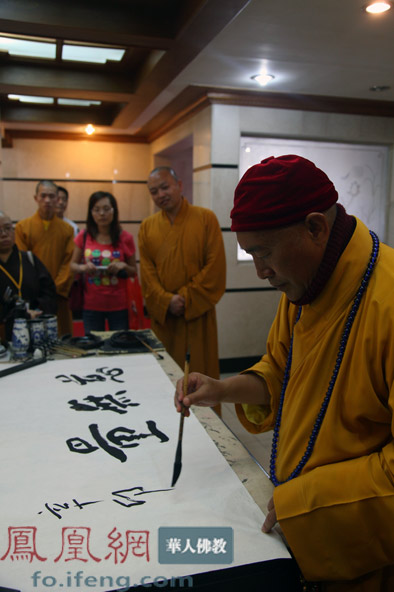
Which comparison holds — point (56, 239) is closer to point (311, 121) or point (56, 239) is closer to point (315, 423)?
point (311, 121)

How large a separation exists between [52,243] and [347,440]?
3.61 meters

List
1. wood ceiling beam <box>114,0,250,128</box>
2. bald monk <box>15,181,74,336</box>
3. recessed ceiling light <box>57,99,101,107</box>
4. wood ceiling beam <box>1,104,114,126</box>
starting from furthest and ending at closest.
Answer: wood ceiling beam <box>1,104,114,126</box>, recessed ceiling light <box>57,99,101,107</box>, bald monk <box>15,181,74,336</box>, wood ceiling beam <box>114,0,250,128</box>

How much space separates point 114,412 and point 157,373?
16.3 inches

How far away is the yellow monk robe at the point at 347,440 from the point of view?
0.80 m

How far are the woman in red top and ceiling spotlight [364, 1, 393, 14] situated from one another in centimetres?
203

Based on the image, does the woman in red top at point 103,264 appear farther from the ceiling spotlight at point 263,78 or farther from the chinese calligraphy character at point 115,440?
the chinese calligraphy character at point 115,440

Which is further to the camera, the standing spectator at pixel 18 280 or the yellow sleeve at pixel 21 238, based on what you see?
the yellow sleeve at pixel 21 238

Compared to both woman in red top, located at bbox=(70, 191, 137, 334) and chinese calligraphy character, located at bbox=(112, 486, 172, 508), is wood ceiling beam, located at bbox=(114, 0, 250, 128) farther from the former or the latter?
chinese calligraphy character, located at bbox=(112, 486, 172, 508)

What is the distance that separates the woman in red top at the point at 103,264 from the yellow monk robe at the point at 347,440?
2616 mm

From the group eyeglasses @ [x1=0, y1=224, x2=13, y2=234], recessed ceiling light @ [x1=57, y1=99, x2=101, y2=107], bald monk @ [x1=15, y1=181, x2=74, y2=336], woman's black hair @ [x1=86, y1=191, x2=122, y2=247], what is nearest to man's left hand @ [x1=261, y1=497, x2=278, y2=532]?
eyeglasses @ [x1=0, y1=224, x2=13, y2=234]

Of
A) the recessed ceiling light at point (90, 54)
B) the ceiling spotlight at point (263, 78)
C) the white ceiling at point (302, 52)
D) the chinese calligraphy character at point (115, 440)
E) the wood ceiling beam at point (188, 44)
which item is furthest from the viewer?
the ceiling spotlight at point (263, 78)

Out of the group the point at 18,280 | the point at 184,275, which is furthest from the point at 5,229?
the point at 184,275

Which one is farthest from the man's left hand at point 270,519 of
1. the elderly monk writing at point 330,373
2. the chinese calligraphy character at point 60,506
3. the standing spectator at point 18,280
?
the standing spectator at point 18,280

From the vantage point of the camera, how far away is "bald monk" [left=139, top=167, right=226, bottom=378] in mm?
3092
